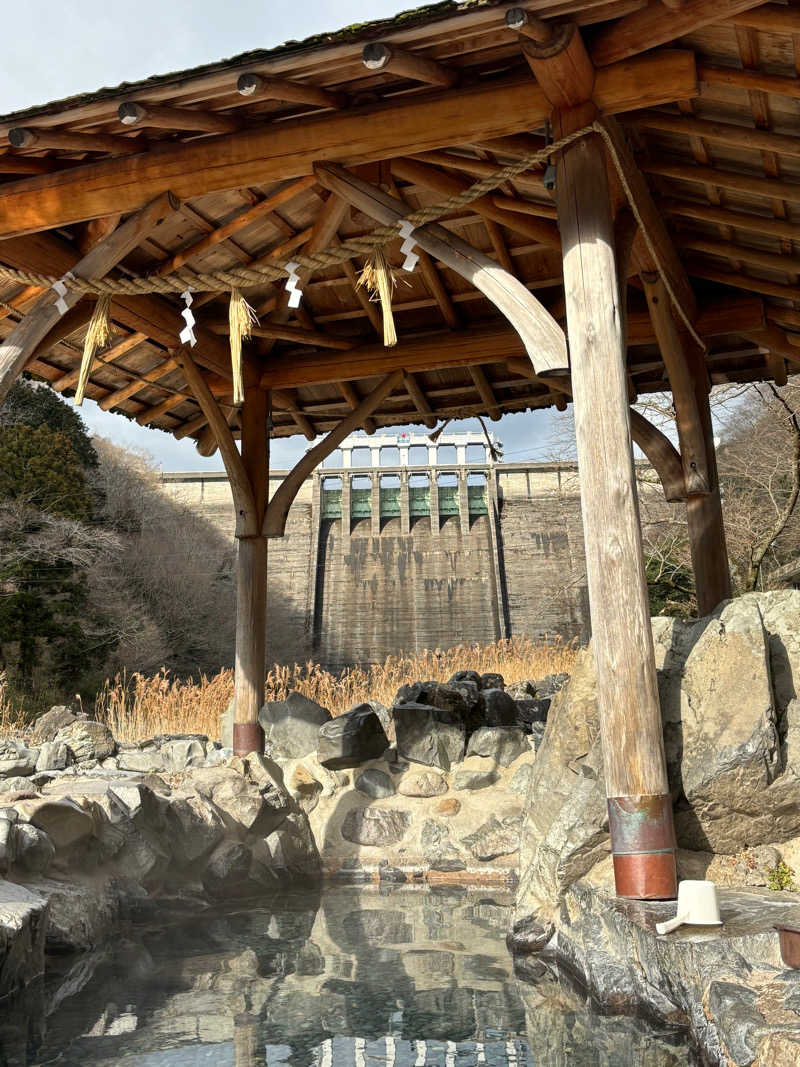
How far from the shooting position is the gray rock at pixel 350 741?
6.29 metres

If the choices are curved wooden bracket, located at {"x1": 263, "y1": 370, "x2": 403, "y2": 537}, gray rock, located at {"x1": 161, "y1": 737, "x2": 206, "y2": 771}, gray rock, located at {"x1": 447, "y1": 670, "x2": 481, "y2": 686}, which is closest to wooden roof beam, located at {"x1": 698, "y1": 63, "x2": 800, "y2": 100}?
curved wooden bracket, located at {"x1": 263, "y1": 370, "x2": 403, "y2": 537}

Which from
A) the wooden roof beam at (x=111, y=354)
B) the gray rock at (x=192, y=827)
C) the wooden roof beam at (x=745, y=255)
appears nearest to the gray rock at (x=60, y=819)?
the gray rock at (x=192, y=827)

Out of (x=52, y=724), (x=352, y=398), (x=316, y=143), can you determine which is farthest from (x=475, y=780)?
(x=52, y=724)

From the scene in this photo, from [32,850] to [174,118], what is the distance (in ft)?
10.6

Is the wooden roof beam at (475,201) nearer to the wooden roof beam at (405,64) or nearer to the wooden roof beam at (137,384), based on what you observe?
the wooden roof beam at (405,64)

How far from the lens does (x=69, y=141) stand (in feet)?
12.4

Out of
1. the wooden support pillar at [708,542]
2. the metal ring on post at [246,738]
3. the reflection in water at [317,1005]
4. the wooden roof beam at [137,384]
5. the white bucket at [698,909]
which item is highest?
the wooden roof beam at [137,384]

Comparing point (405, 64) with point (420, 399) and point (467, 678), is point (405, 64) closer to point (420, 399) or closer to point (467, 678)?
point (420, 399)

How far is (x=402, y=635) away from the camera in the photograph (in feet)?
72.1

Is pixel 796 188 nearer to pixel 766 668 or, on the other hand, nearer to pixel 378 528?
pixel 766 668

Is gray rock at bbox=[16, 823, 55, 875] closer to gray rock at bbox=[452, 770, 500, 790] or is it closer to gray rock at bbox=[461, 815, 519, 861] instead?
gray rock at bbox=[461, 815, 519, 861]

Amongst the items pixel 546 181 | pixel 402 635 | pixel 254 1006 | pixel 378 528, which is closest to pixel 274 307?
pixel 546 181

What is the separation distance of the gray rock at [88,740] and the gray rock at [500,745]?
305 cm

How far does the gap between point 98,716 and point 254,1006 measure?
7.15 metres
